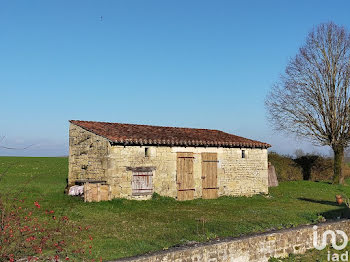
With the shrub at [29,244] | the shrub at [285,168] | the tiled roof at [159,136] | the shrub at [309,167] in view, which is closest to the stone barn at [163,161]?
the tiled roof at [159,136]

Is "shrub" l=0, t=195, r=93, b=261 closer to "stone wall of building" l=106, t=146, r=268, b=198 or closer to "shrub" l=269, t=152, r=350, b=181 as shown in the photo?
"stone wall of building" l=106, t=146, r=268, b=198

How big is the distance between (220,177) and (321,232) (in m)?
9.08

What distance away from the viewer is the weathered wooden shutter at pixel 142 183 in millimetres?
17219

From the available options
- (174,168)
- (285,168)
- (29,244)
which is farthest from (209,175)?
(29,244)

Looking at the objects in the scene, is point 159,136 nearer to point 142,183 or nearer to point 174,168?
point 174,168

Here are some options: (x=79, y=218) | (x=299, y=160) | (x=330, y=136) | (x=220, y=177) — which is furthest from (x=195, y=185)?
(x=299, y=160)

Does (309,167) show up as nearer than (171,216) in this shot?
No

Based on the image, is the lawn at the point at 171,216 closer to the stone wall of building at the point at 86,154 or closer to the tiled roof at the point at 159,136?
the stone wall of building at the point at 86,154

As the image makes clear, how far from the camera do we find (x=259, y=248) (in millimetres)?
9586

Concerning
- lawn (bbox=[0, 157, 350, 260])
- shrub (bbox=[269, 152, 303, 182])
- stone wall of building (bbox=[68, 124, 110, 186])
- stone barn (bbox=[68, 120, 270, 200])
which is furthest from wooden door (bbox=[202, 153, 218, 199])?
shrub (bbox=[269, 152, 303, 182])

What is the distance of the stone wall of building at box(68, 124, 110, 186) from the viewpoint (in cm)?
1720

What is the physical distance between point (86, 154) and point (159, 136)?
366cm

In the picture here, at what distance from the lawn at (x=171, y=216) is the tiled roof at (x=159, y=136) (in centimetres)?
273

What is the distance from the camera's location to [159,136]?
61.1 feet
